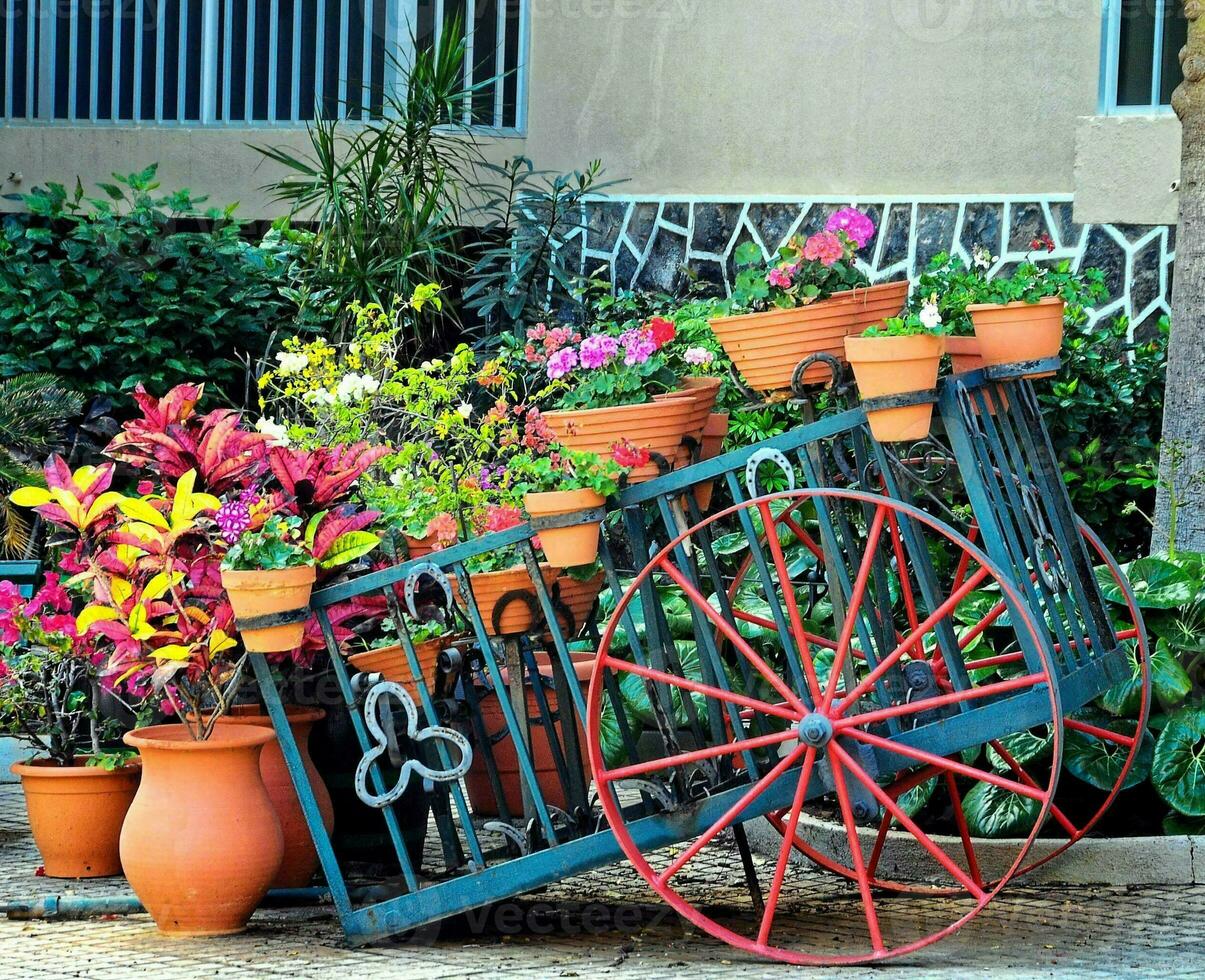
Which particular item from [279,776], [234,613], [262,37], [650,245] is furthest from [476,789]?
[262,37]

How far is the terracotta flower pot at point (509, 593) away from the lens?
4.45m

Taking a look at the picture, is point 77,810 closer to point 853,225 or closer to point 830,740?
point 830,740

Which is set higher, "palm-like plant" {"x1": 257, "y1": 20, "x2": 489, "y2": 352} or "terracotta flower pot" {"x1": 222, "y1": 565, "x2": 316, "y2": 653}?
"palm-like plant" {"x1": 257, "y1": 20, "x2": 489, "y2": 352}

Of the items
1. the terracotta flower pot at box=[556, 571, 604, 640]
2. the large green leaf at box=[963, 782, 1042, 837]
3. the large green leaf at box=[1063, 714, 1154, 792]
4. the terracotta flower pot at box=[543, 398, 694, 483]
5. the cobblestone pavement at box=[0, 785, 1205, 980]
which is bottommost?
the cobblestone pavement at box=[0, 785, 1205, 980]

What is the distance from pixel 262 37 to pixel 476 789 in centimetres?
646

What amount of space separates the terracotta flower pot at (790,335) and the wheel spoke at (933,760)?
949 mm

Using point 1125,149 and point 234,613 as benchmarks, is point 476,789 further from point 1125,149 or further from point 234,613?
point 1125,149

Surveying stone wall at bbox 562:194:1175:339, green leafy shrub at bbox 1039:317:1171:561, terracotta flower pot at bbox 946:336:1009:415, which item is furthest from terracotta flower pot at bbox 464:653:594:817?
stone wall at bbox 562:194:1175:339

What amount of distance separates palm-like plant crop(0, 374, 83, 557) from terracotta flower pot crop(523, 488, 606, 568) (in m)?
3.52

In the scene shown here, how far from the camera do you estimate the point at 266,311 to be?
30.0 feet

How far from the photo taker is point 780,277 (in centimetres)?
429

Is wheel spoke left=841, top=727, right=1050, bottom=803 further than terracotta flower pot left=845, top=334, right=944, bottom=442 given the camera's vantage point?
No

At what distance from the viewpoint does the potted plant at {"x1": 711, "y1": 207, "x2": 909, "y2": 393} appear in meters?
4.28

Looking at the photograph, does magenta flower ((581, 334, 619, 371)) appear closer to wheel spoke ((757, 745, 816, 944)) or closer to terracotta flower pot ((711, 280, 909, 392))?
terracotta flower pot ((711, 280, 909, 392))
